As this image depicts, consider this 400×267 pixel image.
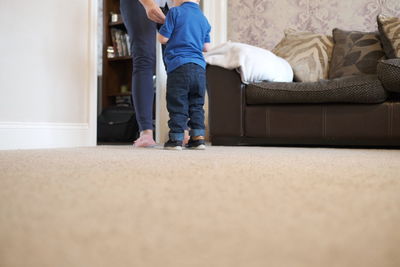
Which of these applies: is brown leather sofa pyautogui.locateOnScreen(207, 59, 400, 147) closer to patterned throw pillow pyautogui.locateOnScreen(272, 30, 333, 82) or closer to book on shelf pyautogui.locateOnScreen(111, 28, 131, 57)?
patterned throw pillow pyautogui.locateOnScreen(272, 30, 333, 82)

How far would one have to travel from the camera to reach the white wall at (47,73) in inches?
67.0

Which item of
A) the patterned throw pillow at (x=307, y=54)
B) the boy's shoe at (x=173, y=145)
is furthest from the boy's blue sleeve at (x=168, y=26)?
the patterned throw pillow at (x=307, y=54)

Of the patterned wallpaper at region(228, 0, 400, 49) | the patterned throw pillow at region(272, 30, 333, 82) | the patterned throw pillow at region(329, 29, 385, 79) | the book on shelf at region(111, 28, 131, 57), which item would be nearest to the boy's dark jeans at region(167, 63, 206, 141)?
the patterned throw pillow at region(272, 30, 333, 82)

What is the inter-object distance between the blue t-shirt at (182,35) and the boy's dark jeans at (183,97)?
37mm

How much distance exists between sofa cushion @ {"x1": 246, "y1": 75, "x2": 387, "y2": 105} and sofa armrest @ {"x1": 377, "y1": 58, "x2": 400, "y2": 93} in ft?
0.11

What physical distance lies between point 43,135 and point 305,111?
129 centimetres

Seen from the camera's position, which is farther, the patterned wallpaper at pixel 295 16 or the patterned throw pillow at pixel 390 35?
the patterned wallpaper at pixel 295 16

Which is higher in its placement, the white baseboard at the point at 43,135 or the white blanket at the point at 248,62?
the white blanket at the point at 248,62

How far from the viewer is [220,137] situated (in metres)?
2.25

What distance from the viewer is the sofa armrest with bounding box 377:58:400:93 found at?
1.82 meters

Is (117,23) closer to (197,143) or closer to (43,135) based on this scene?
(43,135)

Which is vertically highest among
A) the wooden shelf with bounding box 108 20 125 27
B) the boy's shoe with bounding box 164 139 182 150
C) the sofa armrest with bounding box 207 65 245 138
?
the wooden shelf with bounding box 108 20 125 27

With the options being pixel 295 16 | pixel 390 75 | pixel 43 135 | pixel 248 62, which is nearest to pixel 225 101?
pixel 248 62

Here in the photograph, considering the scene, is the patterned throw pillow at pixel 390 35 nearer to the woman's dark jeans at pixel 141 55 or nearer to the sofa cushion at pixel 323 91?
the sofa cushion at pixel 323 91
